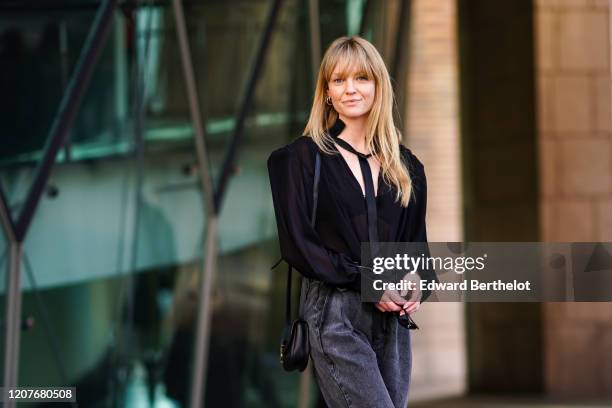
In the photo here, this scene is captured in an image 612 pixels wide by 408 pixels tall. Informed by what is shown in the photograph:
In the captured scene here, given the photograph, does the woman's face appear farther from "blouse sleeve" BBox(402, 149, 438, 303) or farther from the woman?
"blouse sleeve" BBox(402, 149, 438, 303)

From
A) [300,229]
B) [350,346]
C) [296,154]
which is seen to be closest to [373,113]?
[296,154]

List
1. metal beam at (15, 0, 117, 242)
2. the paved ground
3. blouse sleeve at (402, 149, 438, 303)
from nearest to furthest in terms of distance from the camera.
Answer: blouse sleeve at (402, 149, 438, 303)
metal beam at (15, 0, 117, 242)
the paved ground

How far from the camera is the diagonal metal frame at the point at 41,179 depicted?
7211mm

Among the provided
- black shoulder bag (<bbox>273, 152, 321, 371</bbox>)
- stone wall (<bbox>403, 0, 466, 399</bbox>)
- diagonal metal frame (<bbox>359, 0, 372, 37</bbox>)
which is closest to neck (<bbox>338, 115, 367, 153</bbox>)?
black shoulder bag (<bbox>273, 152, 321, 371</bbox>)

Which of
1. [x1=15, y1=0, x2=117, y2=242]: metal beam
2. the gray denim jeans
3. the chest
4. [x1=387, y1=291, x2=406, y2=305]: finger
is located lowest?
the gray denim jeans

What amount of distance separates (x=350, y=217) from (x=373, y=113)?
0.37 metres

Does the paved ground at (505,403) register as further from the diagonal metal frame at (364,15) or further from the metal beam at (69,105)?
the metal beam at (69,105)

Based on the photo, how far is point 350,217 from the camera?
3777 mm

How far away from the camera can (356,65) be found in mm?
3807

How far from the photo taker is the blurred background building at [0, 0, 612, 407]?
7629mm

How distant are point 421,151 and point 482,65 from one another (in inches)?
79.1

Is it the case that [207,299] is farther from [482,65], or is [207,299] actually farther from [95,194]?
[482,65]

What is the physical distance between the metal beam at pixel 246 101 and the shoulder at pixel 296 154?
5.59m

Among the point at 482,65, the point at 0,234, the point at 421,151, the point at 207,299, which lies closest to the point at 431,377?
the point at 421,151
